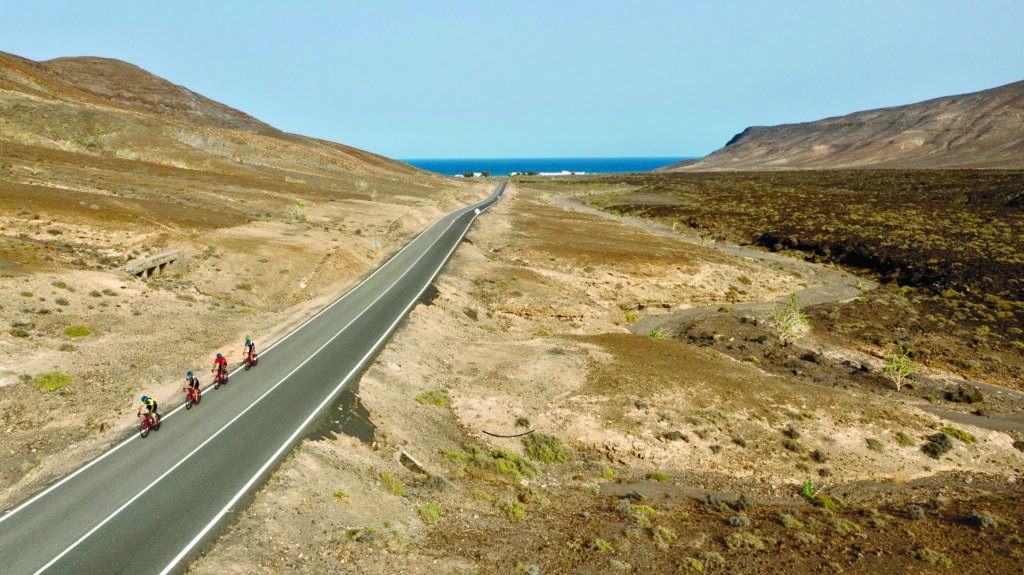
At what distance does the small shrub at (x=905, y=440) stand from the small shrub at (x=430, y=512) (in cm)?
2096

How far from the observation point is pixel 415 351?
28734mm

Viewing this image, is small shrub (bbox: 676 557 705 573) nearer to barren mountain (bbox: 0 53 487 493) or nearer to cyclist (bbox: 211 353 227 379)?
barren mountain (bbox: 0 53 487 493)

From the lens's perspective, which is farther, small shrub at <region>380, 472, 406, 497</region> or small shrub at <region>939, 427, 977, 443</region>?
small shrub at <region>939, 427, 977, 443</region>

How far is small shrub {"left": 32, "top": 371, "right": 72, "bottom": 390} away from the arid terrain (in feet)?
0.40

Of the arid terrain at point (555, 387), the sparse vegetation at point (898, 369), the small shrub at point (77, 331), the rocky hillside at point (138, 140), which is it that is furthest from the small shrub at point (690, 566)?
the rocky hillside at point (138, 140)

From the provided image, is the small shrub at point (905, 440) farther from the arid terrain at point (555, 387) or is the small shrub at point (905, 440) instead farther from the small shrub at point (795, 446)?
the small shrub at point (795, 446)

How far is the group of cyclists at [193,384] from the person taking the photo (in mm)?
18448

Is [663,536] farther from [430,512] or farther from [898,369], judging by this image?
[898,369]

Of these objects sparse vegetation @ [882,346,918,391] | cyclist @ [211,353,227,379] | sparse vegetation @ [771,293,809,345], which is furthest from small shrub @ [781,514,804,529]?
sparse vegetation @ [771,293,809,345]

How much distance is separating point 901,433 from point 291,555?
26.1 meters

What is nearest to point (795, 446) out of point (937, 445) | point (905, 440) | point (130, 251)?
point (905, 440)

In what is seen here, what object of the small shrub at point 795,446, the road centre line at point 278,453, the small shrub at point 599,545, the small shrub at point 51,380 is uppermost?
the small shrub at point 51,380

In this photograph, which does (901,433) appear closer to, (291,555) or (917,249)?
(291,555)

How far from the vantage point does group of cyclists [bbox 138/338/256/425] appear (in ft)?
60.5
